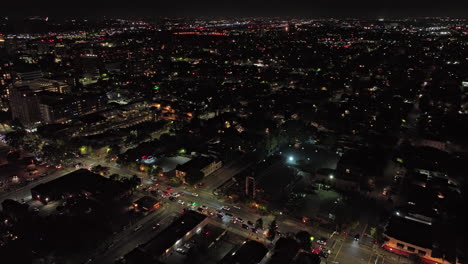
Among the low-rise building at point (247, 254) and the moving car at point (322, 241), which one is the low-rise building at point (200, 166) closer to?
the low-rise building at point (247, 254)

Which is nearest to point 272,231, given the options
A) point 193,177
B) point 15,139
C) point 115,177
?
point 193,177

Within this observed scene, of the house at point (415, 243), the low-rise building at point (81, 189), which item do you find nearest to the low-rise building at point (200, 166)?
the low-rise building at point (81, 189)

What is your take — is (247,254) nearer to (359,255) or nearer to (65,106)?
(359,255)

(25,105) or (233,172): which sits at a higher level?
(25,105)

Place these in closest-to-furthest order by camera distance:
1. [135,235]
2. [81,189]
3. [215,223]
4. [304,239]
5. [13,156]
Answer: [304,239] → [135,235] → [215,223] → [81,189] → [13,156]

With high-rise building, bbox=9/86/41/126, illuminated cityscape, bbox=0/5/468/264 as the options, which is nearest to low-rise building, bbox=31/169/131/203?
illuminated cityscape, bbox=0/5/468/264

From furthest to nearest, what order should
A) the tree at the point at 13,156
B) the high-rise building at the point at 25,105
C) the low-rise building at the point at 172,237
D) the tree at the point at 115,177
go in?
the high-rise building at the point at 25,105 → the tree at the point at 13,156 → the tree at the point at 115,177 → the low-rise building at the point at 172,237
